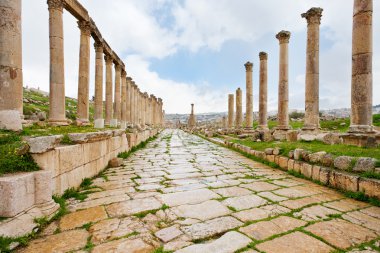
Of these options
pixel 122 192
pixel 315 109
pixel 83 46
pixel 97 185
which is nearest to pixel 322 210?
pixel 122 192

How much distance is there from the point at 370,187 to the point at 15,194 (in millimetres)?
5543

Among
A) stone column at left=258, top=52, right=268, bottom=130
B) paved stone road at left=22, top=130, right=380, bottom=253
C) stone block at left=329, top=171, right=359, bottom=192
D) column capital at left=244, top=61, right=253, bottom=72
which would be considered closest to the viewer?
paved stone road at left=22, top=130, right=380, bottom=253

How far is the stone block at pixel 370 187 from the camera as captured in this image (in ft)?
13.1

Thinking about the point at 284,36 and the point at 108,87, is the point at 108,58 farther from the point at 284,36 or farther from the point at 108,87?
the point at 284,36

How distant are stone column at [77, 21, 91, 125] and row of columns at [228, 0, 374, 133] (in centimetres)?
1014

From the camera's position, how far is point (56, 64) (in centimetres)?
855

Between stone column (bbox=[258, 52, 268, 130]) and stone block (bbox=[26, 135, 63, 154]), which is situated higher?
stone column (bbox=[258, 52, 268, 130])

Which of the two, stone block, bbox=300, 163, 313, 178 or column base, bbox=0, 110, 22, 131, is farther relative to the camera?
stone block, bbox=300, 163, 313, 178

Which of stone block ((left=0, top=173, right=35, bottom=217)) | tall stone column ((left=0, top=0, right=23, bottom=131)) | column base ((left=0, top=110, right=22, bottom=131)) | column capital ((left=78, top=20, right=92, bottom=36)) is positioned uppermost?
column capital ((left=78, top=20, right=92, bottom=36))

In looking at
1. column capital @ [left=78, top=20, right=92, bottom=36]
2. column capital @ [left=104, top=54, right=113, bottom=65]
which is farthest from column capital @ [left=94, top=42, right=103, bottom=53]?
column capital @ [left=78, top=20, right=92, bottom=36]

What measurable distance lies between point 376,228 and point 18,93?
26.1 feet

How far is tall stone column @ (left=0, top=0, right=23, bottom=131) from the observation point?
5.52 m

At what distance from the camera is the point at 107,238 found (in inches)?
107

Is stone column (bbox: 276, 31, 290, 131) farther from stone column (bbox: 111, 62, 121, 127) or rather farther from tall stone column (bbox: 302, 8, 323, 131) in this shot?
stone column (bbox: 111, 62, 121, 127)
